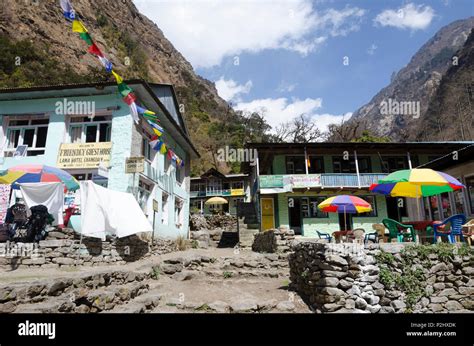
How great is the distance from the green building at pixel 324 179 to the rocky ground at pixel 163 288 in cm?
811

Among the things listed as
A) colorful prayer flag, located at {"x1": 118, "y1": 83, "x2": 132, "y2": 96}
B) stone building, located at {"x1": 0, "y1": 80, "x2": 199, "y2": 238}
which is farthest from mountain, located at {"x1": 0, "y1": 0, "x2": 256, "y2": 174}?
colorful prayer flag, located at {"x1": 118, "y1": 83, "x2": 132, "y2": 96}

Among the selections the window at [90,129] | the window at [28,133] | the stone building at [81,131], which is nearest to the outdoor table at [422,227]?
the stone building at [81,131]

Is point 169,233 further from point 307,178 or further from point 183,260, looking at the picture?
point 307,178

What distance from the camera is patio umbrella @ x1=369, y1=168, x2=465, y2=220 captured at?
7457 millimetres

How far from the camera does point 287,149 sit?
20.7 metres

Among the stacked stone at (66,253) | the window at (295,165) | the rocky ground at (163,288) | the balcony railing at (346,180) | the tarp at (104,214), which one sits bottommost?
the rocky ground at (163,288)

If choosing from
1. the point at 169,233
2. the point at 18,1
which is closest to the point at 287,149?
the point at 169,233

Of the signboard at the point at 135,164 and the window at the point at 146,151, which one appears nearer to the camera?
the signboard at the point at 135,164

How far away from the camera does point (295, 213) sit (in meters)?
20.5

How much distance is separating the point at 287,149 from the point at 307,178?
2.76 m

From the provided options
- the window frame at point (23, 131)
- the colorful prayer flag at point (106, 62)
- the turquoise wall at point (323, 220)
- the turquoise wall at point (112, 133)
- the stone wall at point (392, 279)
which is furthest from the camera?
the turquoise wall at point (323, 220)

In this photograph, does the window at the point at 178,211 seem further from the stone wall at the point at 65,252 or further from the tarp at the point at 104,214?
the tarp at the point at 104,214

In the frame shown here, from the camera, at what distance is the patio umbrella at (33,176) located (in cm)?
959

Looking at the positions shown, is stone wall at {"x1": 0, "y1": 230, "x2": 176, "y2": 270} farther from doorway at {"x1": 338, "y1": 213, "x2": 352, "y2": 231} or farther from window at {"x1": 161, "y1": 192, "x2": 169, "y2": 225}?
doorway at {"x1": 338, "y1": 213, "x2": 352, "y2": 231}
